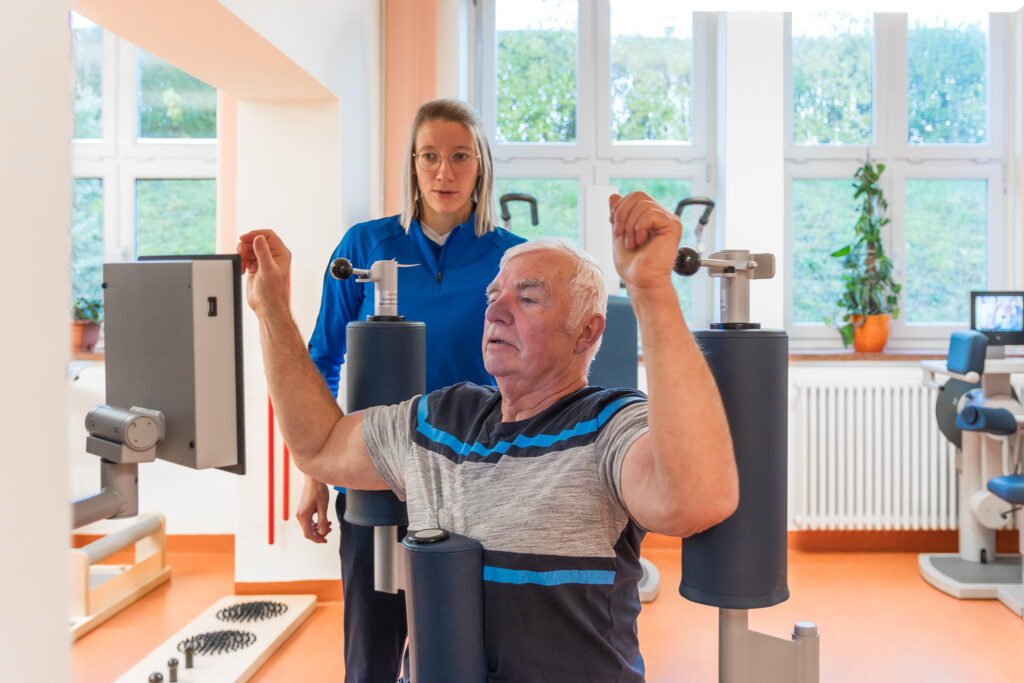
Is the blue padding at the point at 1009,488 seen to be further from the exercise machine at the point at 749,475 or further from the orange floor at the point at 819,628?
the exercise machine at the point at 749,475

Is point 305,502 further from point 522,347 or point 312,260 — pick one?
point 312,260

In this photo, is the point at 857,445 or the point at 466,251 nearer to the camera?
the point at 466,251

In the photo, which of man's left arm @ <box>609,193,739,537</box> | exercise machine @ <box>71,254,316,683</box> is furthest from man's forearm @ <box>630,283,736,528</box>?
exercise machine @ <box>71,254,316,683</box>

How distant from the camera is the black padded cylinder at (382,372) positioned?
1.45 metres

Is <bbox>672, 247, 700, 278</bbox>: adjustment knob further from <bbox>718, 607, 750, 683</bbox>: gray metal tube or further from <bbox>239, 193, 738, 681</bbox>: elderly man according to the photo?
<bbox>718, 607, 750, 683</bbox>: gray metal tube

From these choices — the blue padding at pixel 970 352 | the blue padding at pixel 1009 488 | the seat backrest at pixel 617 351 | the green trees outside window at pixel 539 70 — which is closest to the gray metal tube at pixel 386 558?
the seat backrest at pixel 617 351

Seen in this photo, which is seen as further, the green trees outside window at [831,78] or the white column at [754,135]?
the green trees outside window at [831,78]

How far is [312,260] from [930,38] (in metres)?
3.41

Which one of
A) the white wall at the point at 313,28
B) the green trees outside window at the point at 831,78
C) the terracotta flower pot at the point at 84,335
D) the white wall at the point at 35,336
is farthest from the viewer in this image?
the green trees outside window at the point at 831,78

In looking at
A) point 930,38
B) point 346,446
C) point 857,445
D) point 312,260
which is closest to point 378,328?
point 346,446

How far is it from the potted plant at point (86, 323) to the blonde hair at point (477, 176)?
2.93 m

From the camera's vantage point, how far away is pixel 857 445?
4047mm

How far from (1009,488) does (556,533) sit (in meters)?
2.77

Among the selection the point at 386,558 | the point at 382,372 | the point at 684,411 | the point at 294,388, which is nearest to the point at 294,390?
the point at 294,388
